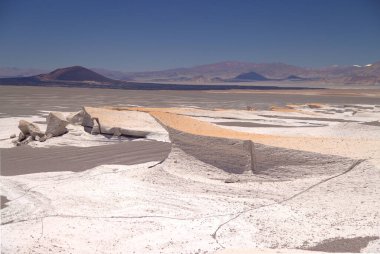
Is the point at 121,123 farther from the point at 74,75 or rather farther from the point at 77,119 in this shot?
the point at 74,75

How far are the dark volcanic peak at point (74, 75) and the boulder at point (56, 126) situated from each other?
257 feet

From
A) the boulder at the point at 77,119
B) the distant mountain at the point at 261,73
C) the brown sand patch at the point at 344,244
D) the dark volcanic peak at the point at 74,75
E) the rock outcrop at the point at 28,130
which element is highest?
the distant mountain at the point at 261,73

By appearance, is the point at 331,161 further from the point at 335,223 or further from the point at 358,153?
the point at 335,223

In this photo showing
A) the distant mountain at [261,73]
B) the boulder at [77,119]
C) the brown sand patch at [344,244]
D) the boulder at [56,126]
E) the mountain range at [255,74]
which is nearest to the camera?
the brown sand patch at [344,244]

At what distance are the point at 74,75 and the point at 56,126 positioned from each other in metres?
84.0

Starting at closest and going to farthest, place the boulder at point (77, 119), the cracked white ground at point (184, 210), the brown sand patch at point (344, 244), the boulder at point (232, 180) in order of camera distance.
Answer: the brown sand patch at point (344, 244), the cracked white ground at point (184, 210), the boulder at point (232, 180), the boulder at point (77, 119)

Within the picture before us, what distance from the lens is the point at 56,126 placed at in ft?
31.4

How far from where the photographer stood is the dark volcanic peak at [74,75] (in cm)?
8788

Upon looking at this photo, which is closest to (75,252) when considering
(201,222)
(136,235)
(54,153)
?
(136,235)

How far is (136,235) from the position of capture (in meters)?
4.32

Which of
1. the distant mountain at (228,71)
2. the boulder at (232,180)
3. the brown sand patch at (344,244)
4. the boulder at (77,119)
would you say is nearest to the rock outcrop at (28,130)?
the boulder at (77,119)

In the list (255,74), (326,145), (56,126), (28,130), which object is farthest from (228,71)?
(326,145)

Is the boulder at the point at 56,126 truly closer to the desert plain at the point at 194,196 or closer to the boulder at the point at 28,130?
the boulder at the point at 28,130

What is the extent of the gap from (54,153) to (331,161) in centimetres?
500
